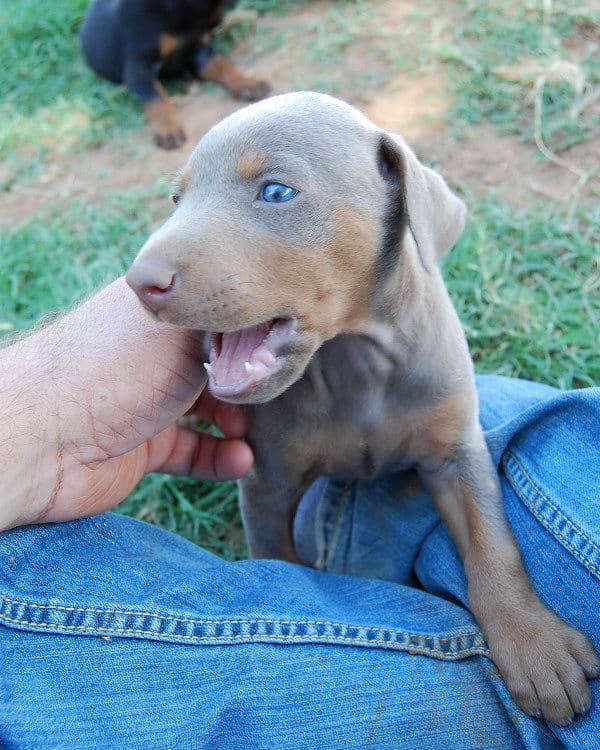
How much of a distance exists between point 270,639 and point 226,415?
0.99 meters

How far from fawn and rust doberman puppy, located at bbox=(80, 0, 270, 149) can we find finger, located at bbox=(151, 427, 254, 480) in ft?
13.7

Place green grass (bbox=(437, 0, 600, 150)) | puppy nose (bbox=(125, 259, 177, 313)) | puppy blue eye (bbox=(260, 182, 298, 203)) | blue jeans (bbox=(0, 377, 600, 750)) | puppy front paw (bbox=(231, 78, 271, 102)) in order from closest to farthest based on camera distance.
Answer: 1. puppy nose (bbox=(125, 259, 177, 313))
2. blue jeans (bbox=(0, 377, 600, 750))
3. puppy blue eye (bbox=(260, 182, 298, 203))
4. green grass (bbox=(437, 0, 600, 150))
5. puppy front paw (bbox=(231, 78, 271, 102))

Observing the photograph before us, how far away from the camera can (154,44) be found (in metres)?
6.83

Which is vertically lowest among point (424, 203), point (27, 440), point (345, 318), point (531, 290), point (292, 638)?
point (531, 290)

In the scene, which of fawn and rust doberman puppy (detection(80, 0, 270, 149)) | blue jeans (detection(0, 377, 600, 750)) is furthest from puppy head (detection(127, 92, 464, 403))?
fawn and rust doberman puppy (detection(80, 0, 270, 149))

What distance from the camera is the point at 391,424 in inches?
110

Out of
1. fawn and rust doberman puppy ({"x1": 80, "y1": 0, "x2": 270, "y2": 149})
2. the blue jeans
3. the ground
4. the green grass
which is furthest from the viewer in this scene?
fawn and rust doberman puppy ({"x1": 80, "y1": 0, "x2": 270, "y2": 149})

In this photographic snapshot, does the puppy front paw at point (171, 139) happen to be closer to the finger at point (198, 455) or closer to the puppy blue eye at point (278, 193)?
the finger at point (198, 455)

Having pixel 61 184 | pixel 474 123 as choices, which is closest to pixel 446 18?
pixel 474 123

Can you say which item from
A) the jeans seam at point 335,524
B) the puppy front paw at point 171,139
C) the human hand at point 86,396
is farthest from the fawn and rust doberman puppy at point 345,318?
the puppy front paw at point 171,139

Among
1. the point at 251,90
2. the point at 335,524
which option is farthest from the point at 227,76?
the point at 335,524

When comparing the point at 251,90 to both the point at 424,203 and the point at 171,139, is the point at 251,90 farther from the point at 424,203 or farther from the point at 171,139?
the point at 424,203

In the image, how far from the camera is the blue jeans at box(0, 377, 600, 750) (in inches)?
85.2

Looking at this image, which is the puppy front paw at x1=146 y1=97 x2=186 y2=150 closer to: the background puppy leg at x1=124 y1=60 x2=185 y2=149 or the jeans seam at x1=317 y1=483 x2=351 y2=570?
the background puppy leg at x1=124 y1=60 x2=185 y2=149
